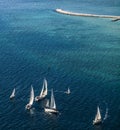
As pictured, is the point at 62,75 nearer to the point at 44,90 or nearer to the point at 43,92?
the point at 44,90

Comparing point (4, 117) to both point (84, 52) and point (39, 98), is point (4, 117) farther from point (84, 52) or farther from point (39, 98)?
point (84, 52)

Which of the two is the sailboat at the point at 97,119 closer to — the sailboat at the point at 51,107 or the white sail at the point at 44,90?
the sailboat at the point at 51,107

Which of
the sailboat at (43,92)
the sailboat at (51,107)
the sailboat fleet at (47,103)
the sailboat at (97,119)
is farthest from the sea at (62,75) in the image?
the sailboat at (43,92)

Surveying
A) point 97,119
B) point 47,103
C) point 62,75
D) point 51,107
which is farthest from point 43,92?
point 97,119

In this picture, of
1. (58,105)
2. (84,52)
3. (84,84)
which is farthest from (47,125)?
(84,52)

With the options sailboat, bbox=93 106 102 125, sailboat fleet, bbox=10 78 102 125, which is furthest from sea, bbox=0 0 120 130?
sailboat fleet, bbox=10 78 102 125

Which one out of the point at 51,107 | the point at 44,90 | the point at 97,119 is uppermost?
the point at 44,90

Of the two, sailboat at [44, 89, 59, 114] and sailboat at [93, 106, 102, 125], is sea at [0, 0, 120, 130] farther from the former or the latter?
sailboat at [44, 89, 59, 114]

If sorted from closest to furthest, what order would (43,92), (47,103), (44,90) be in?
(47,103) → (43,92) → (44,90)
